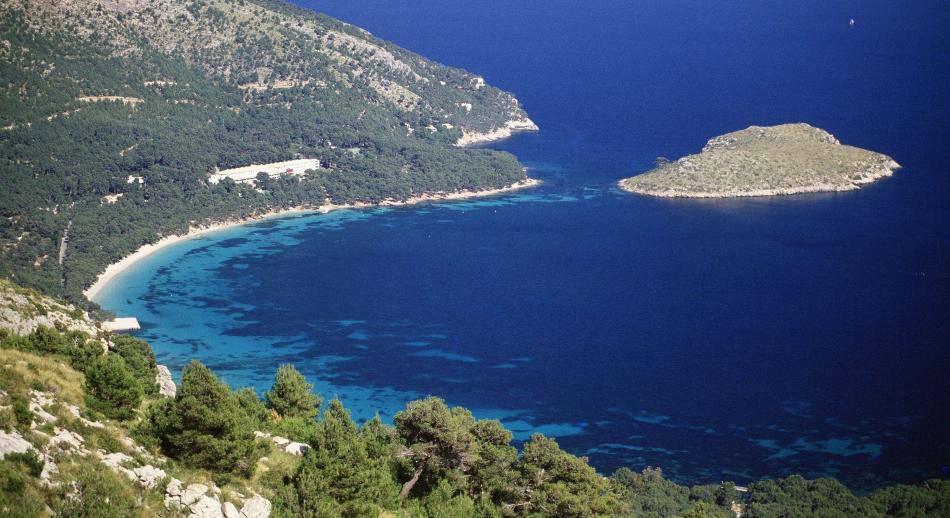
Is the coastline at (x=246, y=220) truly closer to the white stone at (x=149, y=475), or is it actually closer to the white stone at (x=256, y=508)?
the white stone at (x=256, y=508)

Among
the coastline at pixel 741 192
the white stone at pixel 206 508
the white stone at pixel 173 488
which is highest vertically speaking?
the coastline at pixel 741 192

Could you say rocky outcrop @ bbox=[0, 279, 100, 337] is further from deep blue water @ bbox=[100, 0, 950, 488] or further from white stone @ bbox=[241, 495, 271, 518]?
deep blue water @ bbox=[100, 0, 950, 488]

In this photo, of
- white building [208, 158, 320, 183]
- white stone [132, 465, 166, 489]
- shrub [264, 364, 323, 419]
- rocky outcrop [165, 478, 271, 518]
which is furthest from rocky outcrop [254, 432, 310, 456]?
white building [208, 158, 320, 183]

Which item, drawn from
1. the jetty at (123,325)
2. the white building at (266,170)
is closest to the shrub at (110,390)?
the jetty at (123,325)

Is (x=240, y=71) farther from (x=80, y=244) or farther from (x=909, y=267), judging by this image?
(x=909, y=267)

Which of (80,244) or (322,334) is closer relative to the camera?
(322,334)

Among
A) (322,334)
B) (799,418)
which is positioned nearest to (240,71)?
(322,334)
